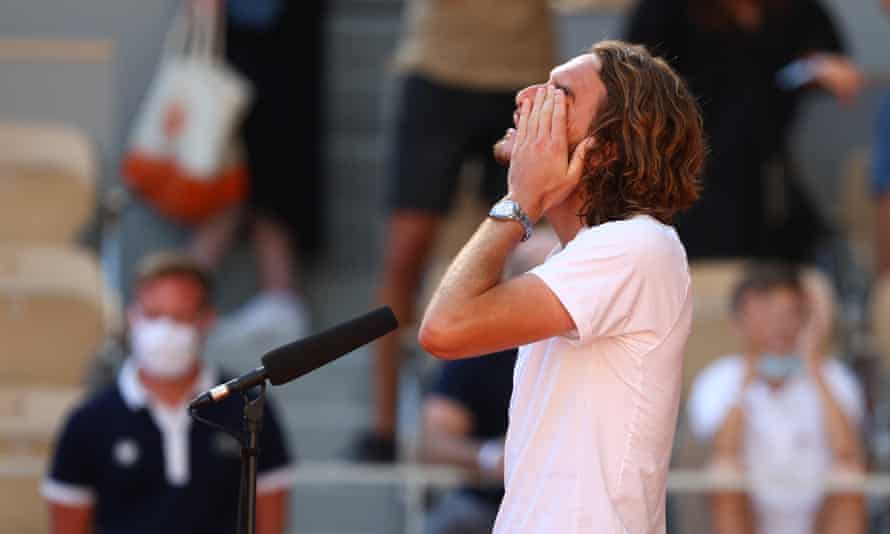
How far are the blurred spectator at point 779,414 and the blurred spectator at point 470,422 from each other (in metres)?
0.57

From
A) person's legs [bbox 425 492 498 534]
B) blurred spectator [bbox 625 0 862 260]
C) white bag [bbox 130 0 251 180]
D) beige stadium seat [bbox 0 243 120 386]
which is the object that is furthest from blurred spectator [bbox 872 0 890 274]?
beige stadium seat [bbox 0 243 120 386]

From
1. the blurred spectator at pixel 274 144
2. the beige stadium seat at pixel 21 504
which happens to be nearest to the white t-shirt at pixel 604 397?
the beige stadium seat at pixel 21 504

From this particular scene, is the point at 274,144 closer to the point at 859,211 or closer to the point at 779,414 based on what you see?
the point at 859,211

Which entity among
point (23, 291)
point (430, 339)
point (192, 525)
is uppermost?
point (430, 339)

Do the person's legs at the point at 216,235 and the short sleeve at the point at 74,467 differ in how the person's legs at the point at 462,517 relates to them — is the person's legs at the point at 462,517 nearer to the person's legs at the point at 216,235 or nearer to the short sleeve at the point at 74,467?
the short sleeve at the point at 74,467

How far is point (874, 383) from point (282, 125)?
7.66 feet

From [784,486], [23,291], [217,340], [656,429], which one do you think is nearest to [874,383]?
[784,486]

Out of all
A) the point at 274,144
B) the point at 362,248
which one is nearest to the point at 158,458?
the point at 274,144

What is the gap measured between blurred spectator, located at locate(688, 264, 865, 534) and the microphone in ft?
8.39

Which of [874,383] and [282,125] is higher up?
[282,125]

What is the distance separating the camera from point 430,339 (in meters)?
2.61

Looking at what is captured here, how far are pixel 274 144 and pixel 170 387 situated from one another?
2071mm

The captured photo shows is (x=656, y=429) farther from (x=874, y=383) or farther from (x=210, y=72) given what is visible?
(x=210, y=72)

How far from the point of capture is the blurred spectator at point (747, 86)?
5926 mm
